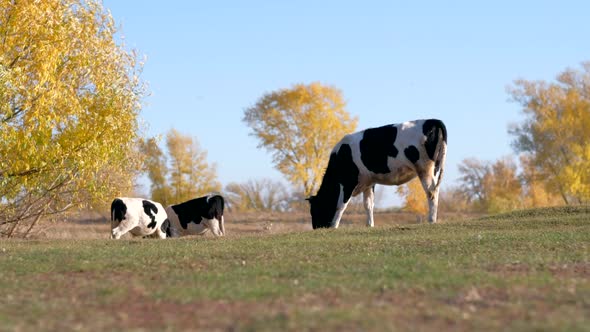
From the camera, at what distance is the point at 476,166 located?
80000 mm

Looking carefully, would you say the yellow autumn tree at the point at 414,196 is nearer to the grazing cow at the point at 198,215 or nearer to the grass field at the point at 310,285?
the grazing cow at the point at 198,215

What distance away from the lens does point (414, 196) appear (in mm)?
67875

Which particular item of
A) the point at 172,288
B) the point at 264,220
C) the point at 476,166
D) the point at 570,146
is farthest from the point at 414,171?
the point at 476,166

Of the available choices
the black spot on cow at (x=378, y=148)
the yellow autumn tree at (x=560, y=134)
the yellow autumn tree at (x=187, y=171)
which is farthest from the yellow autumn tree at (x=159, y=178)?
the black spot on cow at (x=378, y=148)

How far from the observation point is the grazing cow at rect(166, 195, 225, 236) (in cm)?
3294

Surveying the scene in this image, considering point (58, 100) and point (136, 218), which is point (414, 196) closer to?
point (136, 218)

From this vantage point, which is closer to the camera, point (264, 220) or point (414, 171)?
point (414, 171)

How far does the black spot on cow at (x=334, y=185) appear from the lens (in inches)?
995

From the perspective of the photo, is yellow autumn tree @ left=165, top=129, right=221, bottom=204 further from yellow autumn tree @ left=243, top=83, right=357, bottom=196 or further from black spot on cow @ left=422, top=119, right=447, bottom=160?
black spot on cow @ left=422, top=119, right=447, bottom=160

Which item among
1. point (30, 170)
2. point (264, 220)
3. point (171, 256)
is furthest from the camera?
point (264, 220)

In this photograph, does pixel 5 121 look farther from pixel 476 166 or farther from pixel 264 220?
pixel 476 166

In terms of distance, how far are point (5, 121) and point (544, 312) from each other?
704 inches

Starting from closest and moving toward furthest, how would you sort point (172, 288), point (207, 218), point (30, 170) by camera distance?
point (172, 288) < point (30, 170) < point (207, 218)

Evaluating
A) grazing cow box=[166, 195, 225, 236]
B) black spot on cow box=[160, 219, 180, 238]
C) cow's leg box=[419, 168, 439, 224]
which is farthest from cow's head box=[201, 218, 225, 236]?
cow's leg box=[419, 168, 439, 224]
